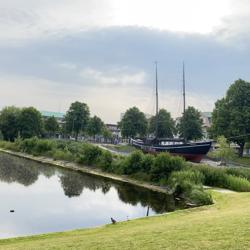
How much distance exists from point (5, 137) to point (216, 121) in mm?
82797

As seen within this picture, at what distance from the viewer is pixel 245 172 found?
167 ft

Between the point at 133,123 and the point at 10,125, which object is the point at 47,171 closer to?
the point at 133,123

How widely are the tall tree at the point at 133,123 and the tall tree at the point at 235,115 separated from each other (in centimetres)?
4424

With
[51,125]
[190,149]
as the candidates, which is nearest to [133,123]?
[51,125]

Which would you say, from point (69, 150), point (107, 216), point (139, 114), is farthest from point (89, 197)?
point (139, 114)

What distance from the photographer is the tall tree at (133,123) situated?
437 feet

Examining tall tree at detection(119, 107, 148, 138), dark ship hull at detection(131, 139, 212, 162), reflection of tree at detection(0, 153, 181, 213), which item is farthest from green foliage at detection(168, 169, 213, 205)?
tall tree at detection(119, 107, 148, 138)

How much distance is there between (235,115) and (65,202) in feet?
176

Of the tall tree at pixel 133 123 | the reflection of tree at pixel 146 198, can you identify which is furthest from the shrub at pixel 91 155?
the tall tree at pixel 133 123

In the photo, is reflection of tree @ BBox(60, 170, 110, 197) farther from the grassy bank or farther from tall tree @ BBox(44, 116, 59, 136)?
tall tree @ BBox(44, 116, 59, 136)

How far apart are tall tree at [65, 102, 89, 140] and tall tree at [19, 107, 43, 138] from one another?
11547 mm

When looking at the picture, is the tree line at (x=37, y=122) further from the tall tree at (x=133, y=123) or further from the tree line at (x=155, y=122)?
the tall tree at (x=133, y=123)

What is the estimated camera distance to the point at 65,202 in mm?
40250

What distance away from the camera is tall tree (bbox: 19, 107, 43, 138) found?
458 feet
